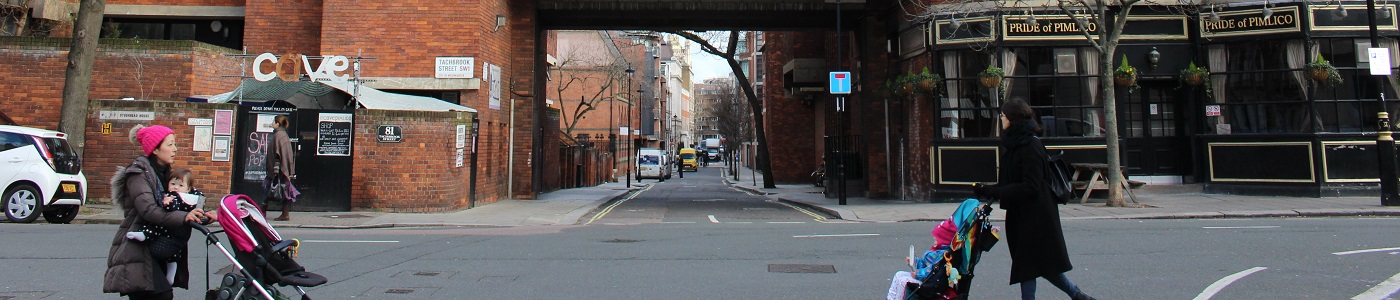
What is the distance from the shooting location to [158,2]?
798 inches

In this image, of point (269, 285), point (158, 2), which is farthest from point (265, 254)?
point (158, 2)

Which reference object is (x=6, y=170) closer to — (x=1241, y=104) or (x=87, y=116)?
(x=87, y=116)

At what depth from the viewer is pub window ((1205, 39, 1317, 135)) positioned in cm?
1628

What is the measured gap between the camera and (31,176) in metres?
11.7

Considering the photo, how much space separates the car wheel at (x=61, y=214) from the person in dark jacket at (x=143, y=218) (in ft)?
34.1

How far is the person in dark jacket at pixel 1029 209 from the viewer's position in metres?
4.90

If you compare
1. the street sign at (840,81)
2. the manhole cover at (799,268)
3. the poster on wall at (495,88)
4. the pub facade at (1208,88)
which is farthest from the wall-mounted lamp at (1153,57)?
the poster on wall at (495,88)

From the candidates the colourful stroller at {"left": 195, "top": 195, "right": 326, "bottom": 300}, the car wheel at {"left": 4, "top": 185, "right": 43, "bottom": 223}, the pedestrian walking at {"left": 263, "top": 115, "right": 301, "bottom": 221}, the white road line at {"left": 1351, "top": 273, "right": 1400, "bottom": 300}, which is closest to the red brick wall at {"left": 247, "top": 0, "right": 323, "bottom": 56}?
the pedestrian walking at {"left": 263, "top": 115, "right": 301, "bottom": 221}

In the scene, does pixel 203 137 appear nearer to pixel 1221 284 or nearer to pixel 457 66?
pixel 457 66

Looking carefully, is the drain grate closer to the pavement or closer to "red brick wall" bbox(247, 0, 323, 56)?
the pavement

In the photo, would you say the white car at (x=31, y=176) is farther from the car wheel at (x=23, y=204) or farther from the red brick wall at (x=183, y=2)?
the red brick wall at (x=183, y=2)

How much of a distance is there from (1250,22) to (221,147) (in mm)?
20864

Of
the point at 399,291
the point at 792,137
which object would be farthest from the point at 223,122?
the point at 792,137

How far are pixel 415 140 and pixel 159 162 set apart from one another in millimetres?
10730
